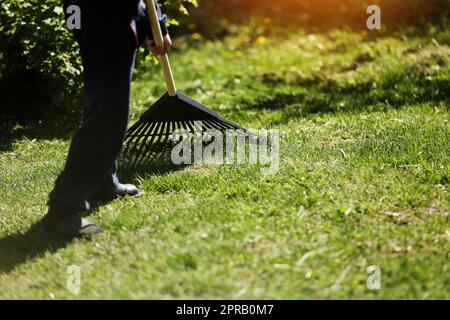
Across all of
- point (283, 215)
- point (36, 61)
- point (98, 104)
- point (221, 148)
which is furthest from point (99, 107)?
point (36, 61)

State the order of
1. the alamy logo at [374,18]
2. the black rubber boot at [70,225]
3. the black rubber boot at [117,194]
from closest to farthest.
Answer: the black rubber boot at [70,225], the black rubber boot at [117,194], the alamy logo at [374,18]

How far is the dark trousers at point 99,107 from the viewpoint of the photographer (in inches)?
128

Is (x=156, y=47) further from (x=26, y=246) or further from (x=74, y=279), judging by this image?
(x=74, y=279)

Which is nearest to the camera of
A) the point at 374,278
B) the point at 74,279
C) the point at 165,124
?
the point at 374,278

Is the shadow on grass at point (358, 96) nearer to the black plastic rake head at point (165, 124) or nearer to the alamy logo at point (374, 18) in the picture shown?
the black plastic rake head at point (165, 124)


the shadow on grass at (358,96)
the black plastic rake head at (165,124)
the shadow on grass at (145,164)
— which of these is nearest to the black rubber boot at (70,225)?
the shadow on grass at (145,164)

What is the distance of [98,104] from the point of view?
329 cm

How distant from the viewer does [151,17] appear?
12.2 feet

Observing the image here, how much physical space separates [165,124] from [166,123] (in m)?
0.07

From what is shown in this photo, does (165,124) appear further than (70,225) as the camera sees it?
Yes

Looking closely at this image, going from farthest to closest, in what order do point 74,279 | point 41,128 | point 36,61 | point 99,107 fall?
point 41,128, point 36,61, point 99,107, point 74,279

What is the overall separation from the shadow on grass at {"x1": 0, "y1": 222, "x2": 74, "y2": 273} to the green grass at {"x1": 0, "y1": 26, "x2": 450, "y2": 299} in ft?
0.04

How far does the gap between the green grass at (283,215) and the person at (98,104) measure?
0.18 m
